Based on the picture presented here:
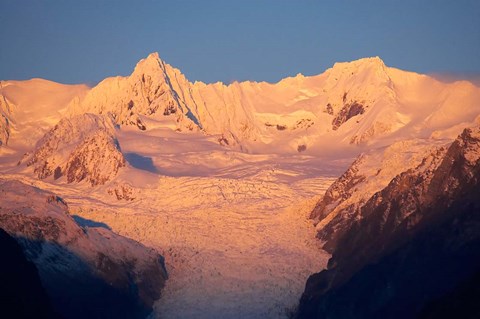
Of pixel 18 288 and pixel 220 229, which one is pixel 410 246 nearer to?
pixel 18 288

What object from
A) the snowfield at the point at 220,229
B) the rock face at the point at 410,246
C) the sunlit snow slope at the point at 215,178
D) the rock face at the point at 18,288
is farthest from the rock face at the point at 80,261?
the rock face at the point at 410,246

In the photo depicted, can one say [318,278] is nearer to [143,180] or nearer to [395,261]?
[395,261]

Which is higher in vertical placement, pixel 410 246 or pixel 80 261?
pixel 410 246

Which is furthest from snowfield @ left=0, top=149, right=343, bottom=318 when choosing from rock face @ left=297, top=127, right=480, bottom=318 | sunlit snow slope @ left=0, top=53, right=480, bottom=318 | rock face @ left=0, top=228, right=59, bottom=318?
rock face @ left=0, top=228, right=59, bottom=318

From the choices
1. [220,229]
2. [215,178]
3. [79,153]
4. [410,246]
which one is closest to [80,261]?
[410,246]

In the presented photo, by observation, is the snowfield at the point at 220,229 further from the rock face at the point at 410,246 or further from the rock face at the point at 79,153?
the rock face at the point at 410,246

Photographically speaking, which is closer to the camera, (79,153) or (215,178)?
(215,178)
